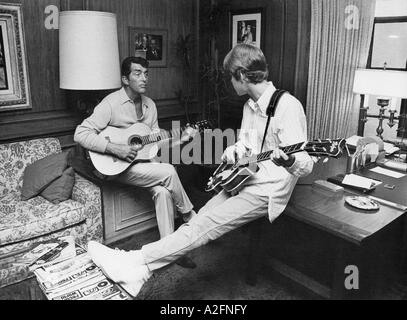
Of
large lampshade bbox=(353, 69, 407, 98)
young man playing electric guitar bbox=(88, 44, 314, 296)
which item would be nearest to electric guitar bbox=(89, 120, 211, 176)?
young man playing electric guitar bbox=(88, 44, 314, 296)

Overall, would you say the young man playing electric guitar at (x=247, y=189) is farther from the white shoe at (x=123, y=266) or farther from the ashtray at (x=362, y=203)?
the ashtray at (x=362, y=203)

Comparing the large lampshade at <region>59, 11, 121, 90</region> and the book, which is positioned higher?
the large lampshade at <region>59, 11, 121, 90</region>

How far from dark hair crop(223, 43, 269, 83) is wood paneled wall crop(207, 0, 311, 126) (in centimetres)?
150

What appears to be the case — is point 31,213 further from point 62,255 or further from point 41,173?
point 62,255

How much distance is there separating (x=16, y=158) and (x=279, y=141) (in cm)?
198

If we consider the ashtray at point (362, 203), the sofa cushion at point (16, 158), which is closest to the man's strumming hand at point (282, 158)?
the ashtray at point (362, 203)

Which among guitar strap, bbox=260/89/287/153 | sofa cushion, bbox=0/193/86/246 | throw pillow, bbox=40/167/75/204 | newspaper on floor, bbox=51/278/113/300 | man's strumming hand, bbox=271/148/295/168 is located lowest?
sofa cushion, bbox=0/193/86/246

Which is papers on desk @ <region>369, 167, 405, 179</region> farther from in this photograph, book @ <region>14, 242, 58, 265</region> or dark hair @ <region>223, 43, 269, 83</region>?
book @ <region>14, 242, 58, 265</region>

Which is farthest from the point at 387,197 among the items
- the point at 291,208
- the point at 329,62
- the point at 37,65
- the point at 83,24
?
the point at 37,65

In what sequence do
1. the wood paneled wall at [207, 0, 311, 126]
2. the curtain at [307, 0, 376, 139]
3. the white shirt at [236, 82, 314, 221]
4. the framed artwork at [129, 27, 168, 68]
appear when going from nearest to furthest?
the white shirt at [236, 82, 314, 221] < the curtain at [307, 0, 376, 139] < the wood paneled wall at [207, 0, 311, 126] < the framed artwork at [129, 27, 168, 68]

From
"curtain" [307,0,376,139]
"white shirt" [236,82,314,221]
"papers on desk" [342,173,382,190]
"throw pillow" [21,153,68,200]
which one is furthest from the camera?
"curtain" [307,0,376,139]

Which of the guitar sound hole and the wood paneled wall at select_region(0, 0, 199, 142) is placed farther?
the wood paneled wall at select_region(0, 0, 199, 142)

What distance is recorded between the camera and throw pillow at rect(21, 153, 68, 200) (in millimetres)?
2760
